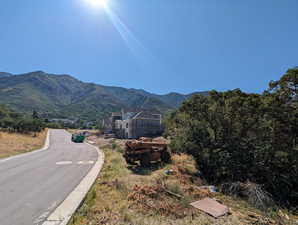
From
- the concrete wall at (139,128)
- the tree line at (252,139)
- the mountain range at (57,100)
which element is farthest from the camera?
the mountain range at (57,100)

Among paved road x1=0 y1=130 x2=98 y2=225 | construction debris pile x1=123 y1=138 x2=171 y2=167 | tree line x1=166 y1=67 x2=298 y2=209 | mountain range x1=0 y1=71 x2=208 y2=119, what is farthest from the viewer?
mountain range x1=0 y1=71 x2=208 y2=119

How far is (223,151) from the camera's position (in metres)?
9.05

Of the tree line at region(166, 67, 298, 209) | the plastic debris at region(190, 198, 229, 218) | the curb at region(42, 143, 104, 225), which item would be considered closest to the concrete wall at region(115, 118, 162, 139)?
the tree line at region(166, 67, 298, 209)

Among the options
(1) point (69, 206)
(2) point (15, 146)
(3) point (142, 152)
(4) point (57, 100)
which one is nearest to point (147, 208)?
(1) point (69, 206)

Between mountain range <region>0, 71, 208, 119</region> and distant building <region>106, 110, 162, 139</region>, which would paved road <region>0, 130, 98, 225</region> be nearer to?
distant building <region>106, 110, 162, 139</region>

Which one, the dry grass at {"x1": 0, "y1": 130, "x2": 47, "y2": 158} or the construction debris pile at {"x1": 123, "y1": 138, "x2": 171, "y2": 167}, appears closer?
the construction debris pile at {"x1": 123, "y1": 138, "x2": 171, "y2": 167}

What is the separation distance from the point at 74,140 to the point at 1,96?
516ft

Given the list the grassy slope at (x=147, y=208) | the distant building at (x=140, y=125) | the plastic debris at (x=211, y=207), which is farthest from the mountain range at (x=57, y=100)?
the plastic debris at (x=211, y=207)

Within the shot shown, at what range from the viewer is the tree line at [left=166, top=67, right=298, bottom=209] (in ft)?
26.3

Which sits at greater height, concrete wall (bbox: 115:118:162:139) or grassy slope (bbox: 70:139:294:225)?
concrete wall (bbox: 115:118:162:139)

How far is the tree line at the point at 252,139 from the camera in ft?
26.3

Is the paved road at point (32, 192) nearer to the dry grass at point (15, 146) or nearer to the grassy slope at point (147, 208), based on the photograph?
the grassy slope at point (147, 208)

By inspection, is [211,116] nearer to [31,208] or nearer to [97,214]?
[97,214]

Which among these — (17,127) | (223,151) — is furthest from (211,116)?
(17,127)
